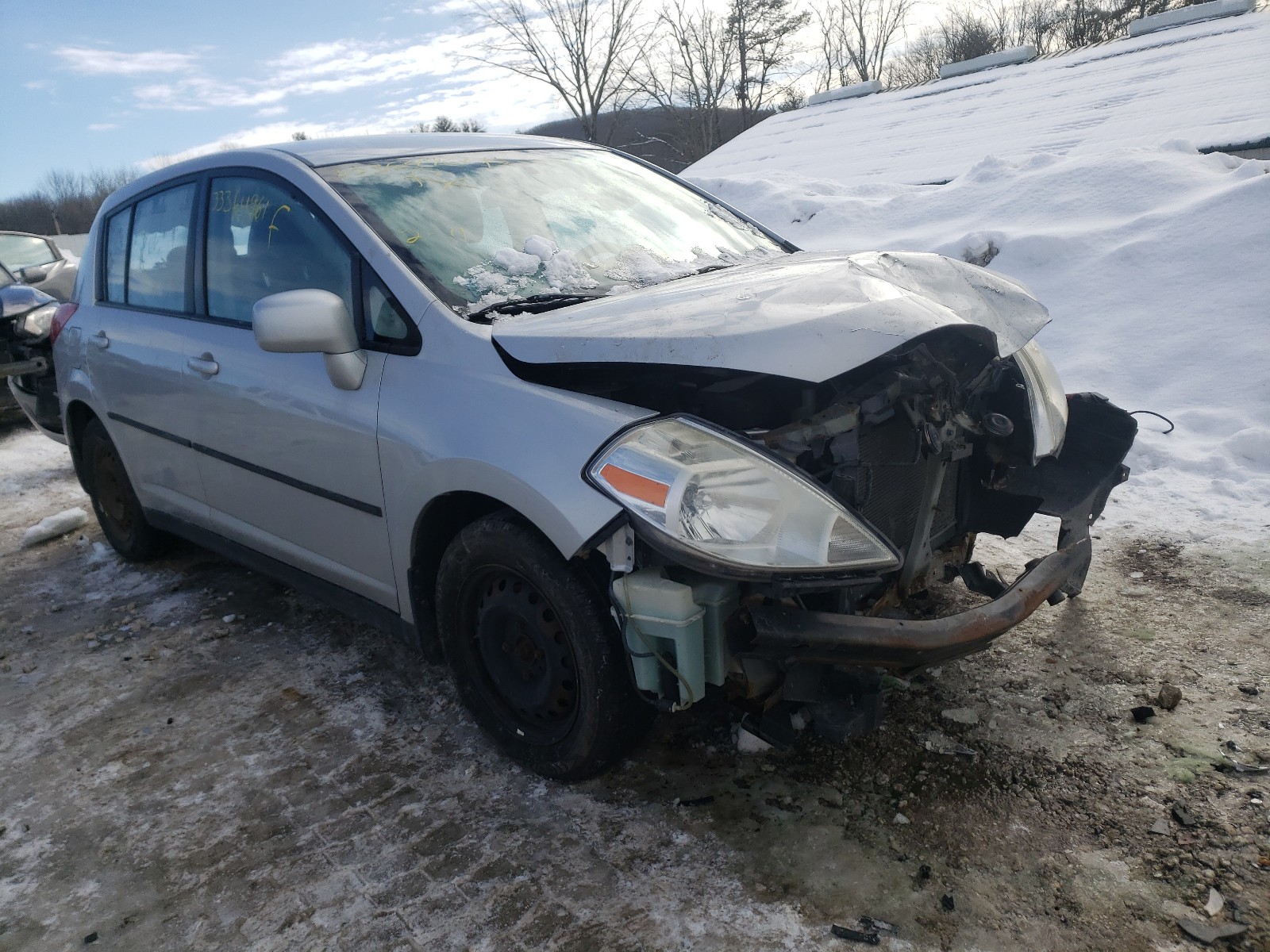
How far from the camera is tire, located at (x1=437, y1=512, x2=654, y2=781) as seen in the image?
225 centimetres

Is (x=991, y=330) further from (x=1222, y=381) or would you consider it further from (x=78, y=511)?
(x=78, y=511)

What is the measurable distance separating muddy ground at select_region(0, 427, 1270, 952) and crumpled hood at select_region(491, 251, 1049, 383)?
1111mm

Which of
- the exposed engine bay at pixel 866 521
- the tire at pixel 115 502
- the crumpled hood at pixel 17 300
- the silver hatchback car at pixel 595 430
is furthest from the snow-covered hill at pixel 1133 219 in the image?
the crumpled hood at pixel 17 300

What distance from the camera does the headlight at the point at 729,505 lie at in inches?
76.4

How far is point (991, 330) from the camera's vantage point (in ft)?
7.70

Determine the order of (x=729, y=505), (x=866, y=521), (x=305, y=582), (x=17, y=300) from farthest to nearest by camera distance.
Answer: (x=17, y=300)
(x=305, y=582)
(x=866, y=521)
(x=729, y=505)

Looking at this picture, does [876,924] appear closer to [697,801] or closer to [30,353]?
[697,801]

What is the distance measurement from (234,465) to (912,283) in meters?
2.45

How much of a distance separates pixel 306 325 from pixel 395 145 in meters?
1.05

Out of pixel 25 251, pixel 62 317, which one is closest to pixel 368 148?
pixel 62 317

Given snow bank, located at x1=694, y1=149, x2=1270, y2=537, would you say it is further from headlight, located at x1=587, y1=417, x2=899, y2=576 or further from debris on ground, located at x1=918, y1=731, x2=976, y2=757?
headlight, located at x1=587, y1=417, x2=899, y2=576

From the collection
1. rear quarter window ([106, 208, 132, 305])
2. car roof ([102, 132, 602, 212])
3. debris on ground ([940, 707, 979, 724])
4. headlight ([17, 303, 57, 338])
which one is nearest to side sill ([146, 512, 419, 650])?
rear quarter window ([106, 208, 132, 305])

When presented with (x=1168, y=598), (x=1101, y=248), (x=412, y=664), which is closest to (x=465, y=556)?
(x=412, y=664)

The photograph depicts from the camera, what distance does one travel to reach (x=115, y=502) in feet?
15.0
